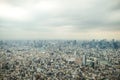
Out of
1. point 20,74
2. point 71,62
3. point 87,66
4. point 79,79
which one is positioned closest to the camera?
point 79,79

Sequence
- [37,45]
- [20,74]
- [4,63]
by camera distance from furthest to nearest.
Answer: [37,45] < [4,63] < [20,74]

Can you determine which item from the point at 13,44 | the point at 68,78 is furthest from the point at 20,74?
the point at 13,44

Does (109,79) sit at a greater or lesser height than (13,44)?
lesser

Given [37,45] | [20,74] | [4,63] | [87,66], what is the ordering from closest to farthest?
[20,74], [4,63], [87,66], [37,45]

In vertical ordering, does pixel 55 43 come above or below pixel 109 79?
above

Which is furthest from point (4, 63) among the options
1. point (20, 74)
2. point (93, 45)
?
point (93, 45)

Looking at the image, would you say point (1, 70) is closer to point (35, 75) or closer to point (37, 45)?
point (35, 75)

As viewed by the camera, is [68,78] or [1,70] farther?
[1,70]

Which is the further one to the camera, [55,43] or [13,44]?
[55,43]

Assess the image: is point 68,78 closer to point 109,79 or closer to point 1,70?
point 109,79
